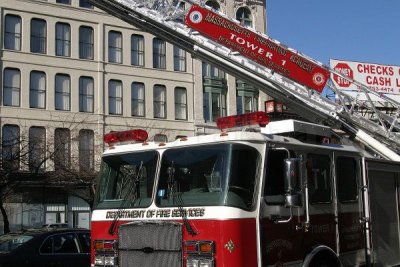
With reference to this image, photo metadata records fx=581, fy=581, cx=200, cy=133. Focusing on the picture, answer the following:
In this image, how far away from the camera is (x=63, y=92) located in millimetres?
35438

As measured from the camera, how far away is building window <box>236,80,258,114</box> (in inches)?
1612

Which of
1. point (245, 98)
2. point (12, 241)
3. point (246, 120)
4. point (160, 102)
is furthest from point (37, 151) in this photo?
point (246, 120)

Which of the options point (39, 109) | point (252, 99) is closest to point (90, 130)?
point (39, 109)

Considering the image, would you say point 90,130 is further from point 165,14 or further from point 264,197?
point 264,197

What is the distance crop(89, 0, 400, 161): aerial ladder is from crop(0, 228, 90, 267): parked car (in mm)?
4071

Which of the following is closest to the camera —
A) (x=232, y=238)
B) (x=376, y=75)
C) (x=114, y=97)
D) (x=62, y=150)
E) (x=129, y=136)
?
(x=232, y=238)

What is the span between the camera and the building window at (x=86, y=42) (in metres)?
36.6

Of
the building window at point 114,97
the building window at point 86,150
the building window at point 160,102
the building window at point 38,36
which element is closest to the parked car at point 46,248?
the building window at point 86,150

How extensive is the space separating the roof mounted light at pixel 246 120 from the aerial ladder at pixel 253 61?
3.26 meters

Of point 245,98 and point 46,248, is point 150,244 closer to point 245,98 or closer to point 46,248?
point 46,248

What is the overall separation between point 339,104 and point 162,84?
28.3 m

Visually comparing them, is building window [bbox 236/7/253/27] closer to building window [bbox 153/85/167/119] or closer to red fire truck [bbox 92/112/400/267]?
building window [bbox 153/85/167/119]

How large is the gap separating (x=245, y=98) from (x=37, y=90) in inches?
572

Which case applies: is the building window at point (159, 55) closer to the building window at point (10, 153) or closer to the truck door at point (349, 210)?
the building window at point (10, 153)
